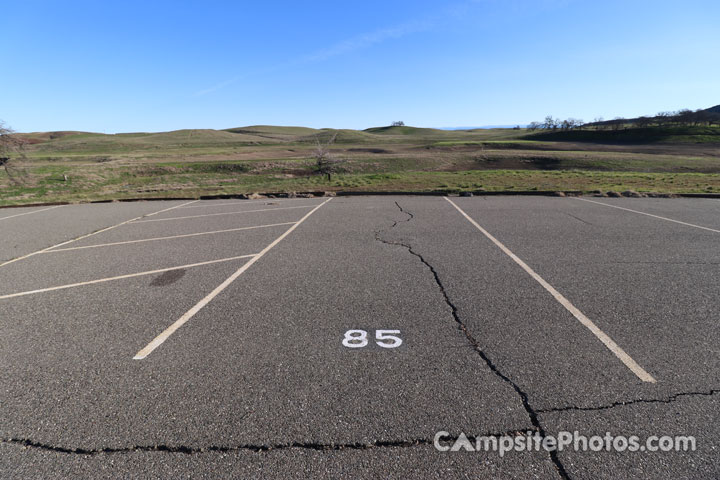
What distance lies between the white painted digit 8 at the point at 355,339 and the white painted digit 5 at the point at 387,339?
0.14m

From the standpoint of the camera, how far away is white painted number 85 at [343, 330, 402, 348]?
345 cm

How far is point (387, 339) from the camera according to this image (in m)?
3.54

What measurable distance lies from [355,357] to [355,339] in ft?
1.05

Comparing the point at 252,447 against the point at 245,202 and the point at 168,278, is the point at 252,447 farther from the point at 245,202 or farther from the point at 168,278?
the point at 245,202

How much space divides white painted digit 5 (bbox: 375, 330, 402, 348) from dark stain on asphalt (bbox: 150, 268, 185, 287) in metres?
3.48

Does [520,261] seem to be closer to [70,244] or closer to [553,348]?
[553,348]

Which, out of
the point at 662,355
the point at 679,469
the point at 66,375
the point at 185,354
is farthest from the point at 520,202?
the point at 66,375

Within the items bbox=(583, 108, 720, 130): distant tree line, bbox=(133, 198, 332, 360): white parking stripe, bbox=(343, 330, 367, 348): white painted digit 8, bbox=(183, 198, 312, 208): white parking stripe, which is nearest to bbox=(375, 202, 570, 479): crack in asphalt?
bbox=(343, 330, 367, 348): white painted digit 8

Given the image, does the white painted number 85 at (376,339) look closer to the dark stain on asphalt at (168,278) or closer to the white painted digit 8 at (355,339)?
the white painted digit 8 at (355,339)

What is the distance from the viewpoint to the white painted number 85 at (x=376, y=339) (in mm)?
3449

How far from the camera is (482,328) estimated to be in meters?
3.74

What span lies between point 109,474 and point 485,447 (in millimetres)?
2427

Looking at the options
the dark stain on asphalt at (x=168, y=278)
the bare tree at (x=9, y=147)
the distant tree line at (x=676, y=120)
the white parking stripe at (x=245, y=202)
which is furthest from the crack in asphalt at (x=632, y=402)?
the distant tree line at (x=676, y=120)

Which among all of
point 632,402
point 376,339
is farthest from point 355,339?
point 632,402
